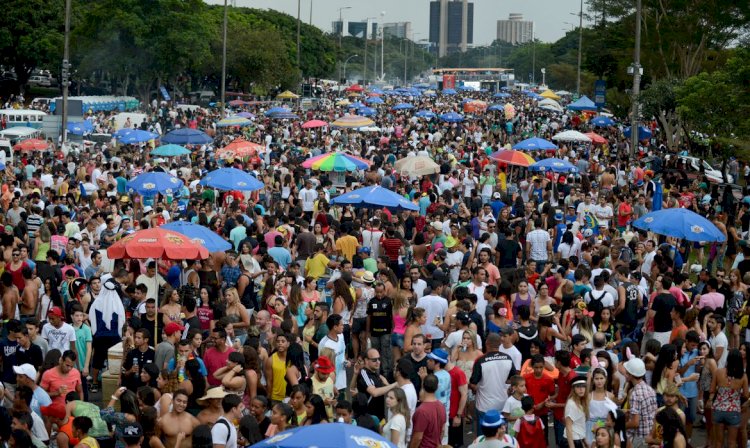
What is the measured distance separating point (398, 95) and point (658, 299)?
265 feet

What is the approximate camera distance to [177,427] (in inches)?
356

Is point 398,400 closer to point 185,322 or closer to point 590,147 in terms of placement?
point 185,322

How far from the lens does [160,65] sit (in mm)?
68188

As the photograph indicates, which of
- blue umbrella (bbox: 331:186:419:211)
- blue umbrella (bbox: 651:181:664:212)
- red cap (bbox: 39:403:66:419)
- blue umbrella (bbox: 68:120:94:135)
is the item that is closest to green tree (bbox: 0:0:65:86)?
blue umbrella (bbox: 68:120:94:135)

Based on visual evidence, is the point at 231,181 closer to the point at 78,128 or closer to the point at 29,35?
the point at 78,128

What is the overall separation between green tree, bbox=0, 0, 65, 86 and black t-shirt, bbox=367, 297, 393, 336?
207 ft

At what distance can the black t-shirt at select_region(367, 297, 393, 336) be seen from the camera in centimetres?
1289

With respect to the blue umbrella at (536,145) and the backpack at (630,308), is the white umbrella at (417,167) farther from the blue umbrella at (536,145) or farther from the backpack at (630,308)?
the backpack at (630,308)

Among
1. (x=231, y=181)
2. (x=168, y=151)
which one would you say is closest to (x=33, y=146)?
(x=168, y=151)

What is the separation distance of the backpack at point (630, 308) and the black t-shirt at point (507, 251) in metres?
3.70

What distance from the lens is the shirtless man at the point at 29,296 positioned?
13711 millimetres

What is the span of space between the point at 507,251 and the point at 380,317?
16.5 ft

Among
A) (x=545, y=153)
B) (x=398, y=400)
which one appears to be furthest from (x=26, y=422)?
(x=545, y=153)

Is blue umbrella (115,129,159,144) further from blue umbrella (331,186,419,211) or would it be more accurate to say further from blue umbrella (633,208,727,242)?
blue umbrella (633,208,727,242)
